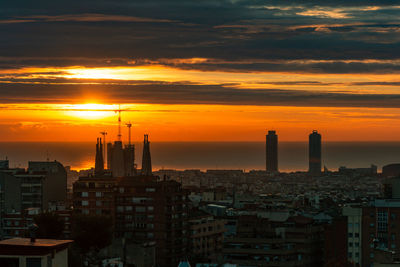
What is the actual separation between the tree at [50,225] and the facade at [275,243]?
9648 millimetres

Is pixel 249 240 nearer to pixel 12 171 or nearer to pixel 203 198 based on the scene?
pixel 12 171

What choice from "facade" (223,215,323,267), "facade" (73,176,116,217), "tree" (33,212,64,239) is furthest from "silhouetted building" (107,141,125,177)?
"tree" (33,212,64,239)

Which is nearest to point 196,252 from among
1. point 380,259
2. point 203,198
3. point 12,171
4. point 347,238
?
point 347,238

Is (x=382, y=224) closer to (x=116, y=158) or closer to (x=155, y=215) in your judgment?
(x=155, y=215)

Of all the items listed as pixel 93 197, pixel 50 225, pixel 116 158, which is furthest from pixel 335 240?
pixel 116 158

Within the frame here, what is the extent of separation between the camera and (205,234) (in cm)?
7169

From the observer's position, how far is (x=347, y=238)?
215 ft

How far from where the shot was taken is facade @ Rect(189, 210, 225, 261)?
69.7 m

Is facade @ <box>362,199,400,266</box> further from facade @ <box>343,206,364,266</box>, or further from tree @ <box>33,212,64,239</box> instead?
tree @ <box>33,212,64,239</box>

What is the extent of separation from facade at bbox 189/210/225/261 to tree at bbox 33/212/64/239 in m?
10.2

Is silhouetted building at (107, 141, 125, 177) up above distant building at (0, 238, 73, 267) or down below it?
above

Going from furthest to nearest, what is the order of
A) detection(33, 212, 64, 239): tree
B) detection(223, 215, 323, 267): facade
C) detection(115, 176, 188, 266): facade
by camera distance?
detection(115, 176, 188, 266): facade → detection(33, 212, 64, 239): tree → detection(223, 215, 323, 267): facade

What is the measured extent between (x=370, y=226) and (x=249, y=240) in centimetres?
1085

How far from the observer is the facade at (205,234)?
229 feet
